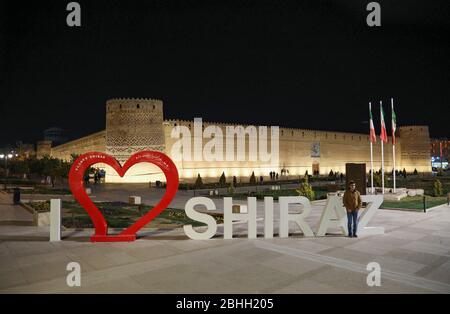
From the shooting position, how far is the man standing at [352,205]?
25.6 ft

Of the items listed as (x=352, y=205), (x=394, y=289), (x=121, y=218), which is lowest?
(x=394, y=289)

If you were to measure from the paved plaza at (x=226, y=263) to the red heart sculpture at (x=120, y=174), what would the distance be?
304 millimetres

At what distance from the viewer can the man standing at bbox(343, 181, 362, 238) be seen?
307 inches

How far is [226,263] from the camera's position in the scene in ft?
19.2

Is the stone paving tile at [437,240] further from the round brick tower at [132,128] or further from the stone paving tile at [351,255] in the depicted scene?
the round brick tower at [132,128]

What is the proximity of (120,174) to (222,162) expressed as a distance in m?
24.9

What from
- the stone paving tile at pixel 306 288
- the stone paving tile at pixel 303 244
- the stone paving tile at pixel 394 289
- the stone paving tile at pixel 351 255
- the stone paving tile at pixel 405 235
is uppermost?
the stone paving tile at pixel 405 235

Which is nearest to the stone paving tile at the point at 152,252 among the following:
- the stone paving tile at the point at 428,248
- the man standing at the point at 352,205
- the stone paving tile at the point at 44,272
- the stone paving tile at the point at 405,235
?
the stone paving tile at the point at 44,272

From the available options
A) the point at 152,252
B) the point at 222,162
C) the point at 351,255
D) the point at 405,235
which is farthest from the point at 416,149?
the point at 152,252

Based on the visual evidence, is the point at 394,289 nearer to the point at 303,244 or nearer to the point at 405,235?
the point at 303,244

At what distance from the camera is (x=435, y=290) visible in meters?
4.73

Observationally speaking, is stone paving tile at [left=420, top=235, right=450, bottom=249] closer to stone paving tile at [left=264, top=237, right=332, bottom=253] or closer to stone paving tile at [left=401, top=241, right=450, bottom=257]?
stone paving tile at [left=401, top=241, right=450, bottom=257]
